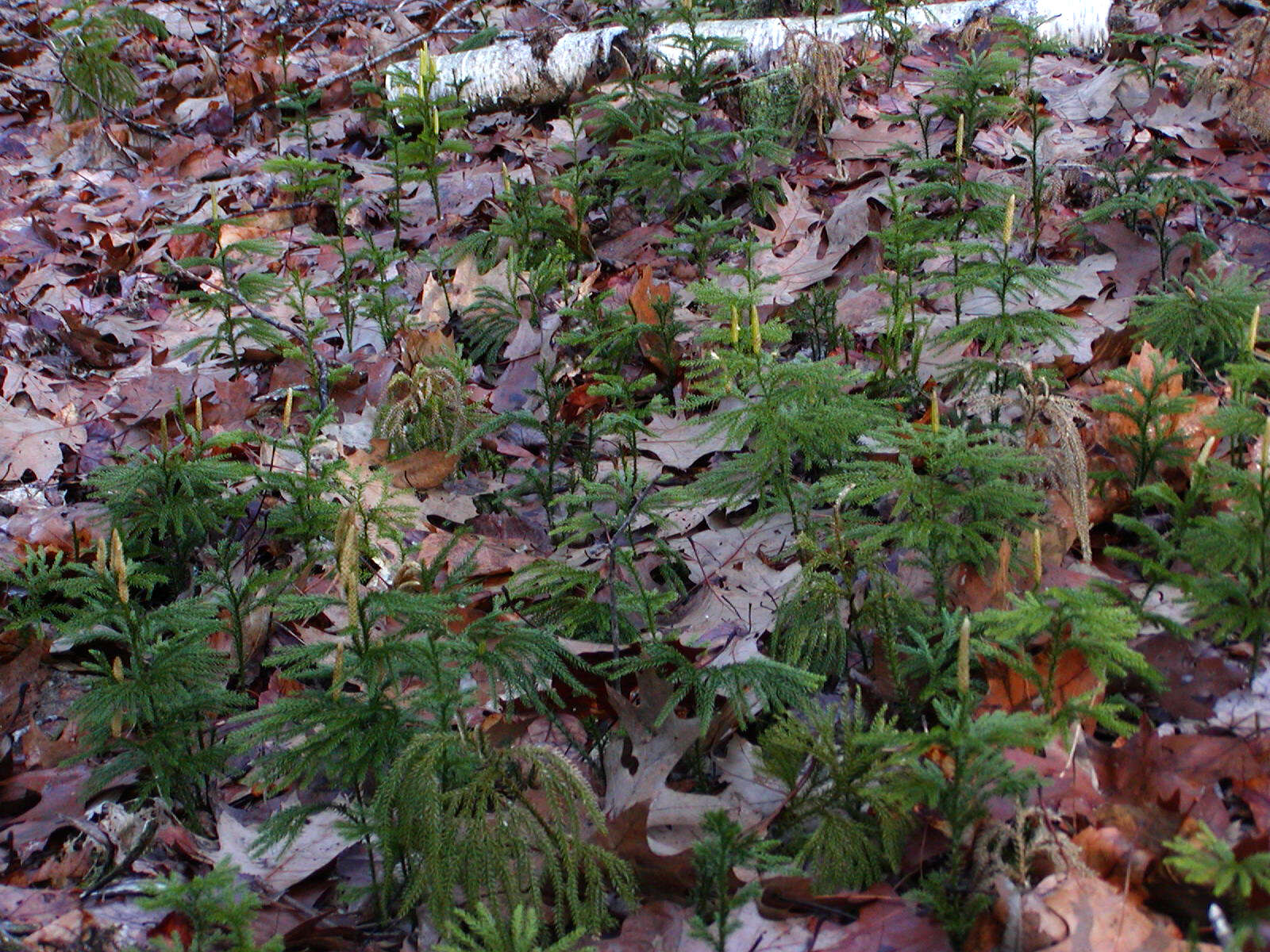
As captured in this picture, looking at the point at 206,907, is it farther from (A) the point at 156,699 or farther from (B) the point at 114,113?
(B) the point at 114,113

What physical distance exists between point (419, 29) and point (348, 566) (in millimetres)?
6741

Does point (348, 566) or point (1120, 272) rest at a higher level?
point (348, 566)

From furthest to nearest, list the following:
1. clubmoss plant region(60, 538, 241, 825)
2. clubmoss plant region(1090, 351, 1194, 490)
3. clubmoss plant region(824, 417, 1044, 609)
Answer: clubmoss plant region(1090, 351, 1194, 490), clubmoss plant region(60, 538, 241, 825), clubmoss plant region(824, 417, 1044, 609)

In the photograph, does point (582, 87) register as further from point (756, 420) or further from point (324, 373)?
point (756, 420)

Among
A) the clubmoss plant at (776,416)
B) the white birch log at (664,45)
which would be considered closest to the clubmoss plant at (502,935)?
the clubmoss plant at (776,416)

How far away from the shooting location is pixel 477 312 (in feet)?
14.2

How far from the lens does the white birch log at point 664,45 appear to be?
16.9 feet

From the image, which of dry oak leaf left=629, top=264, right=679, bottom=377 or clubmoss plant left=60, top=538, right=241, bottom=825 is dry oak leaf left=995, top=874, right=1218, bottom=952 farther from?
dry oak leaf left=629, top=264, right=679, bottom=377

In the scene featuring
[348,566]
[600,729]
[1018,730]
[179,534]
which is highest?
[348,566]

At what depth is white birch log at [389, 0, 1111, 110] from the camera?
5.16m

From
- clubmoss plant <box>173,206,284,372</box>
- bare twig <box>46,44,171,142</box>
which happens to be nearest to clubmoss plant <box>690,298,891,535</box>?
clubmoss plant <box>173,206,284,372</box>

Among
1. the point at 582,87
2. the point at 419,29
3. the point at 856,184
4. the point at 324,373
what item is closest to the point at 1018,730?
the point at 324,373

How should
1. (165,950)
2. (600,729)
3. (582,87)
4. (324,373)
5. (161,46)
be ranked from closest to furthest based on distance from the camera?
(165,950)
(600,729)
(324,373)
(582,87)
(161,46)

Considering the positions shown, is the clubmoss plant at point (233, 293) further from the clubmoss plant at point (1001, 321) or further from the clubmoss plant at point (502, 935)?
the clubmoss plant at point (502, 935)
